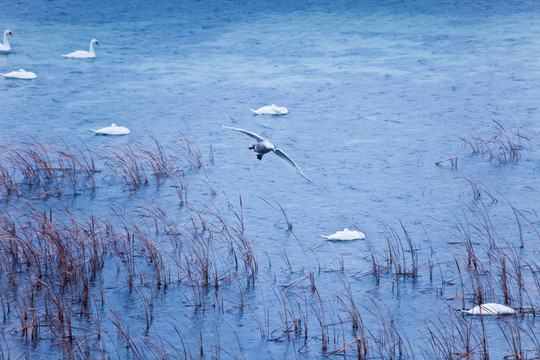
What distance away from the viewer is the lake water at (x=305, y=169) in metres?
7.73

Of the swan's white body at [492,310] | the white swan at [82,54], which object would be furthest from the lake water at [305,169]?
the white swan at [82,54]

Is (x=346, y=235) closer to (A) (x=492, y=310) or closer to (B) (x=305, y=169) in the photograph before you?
(A) (x=492, y=310)

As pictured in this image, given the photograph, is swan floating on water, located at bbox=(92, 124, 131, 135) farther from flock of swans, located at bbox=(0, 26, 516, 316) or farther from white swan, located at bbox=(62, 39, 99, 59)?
white swan, located at bbox=(62, 39, 99, 59)

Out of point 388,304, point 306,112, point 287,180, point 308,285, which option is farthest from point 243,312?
point 306,112

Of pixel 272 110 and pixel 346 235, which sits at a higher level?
pixel 272 110

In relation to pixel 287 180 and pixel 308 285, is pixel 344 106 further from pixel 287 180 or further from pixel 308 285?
pixel 308 285

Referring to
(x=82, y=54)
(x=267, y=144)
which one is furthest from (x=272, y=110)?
(x=82, y=54)

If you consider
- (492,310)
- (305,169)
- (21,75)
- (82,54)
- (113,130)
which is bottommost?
(492,310)

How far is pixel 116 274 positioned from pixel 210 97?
332 inches

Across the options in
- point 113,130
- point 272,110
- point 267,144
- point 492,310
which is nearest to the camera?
point 492,310

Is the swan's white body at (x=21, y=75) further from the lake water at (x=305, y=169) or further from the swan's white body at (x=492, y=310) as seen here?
the swan's white body at (x=492, y=310)

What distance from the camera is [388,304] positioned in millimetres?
8156

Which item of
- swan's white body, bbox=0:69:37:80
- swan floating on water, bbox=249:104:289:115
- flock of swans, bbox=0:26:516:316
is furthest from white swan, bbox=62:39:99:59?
swan floating on water, bbox=249:104:289:115

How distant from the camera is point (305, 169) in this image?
12.5m
